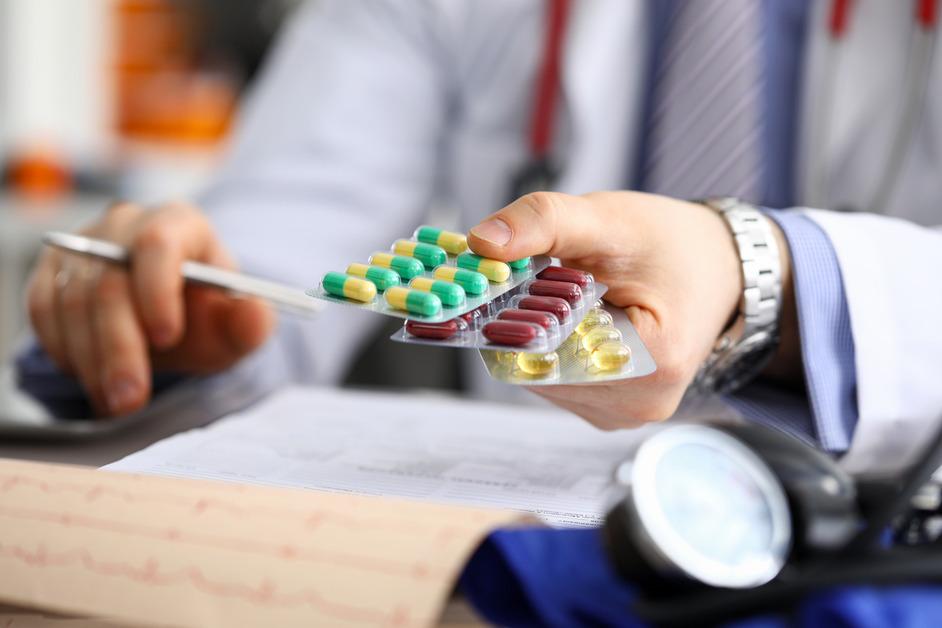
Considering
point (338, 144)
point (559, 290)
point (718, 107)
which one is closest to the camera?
point (559, 290)

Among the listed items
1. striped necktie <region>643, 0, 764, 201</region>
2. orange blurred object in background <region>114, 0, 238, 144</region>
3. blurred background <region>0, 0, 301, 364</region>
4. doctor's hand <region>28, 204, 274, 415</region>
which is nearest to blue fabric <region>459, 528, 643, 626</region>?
doctor's hand <region>28, 204, 274, 415</region>

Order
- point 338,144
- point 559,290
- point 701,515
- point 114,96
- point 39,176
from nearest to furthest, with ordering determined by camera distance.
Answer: point 701,515 < point 559,290 < point 338,144 < point 39,176 < point 114,96

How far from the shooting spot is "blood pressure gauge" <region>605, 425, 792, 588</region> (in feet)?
0.65

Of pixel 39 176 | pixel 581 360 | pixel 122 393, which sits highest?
pixel 581 360

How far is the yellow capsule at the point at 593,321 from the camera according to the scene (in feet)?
1.01

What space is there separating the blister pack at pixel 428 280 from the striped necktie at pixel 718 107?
303 millimetres

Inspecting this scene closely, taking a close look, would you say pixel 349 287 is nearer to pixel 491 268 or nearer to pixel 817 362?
pixel 491 268

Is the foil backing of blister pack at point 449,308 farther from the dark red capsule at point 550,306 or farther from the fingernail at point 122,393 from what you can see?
the fingernail at point 122,393

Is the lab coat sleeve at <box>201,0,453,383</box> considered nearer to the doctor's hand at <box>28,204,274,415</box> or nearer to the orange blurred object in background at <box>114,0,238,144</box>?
the doctor's hand at <box>28,204,274,415</box>

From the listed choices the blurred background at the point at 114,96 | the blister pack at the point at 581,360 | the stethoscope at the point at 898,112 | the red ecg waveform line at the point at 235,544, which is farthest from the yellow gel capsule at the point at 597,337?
the blurred background at the point at 114,96

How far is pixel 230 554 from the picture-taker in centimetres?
22

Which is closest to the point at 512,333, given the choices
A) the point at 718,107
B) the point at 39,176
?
the point at 718,107

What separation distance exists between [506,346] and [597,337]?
0.04 meters

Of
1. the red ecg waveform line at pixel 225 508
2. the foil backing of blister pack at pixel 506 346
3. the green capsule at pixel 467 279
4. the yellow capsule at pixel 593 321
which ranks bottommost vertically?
the red ecg waveform line at pixel 225 508
